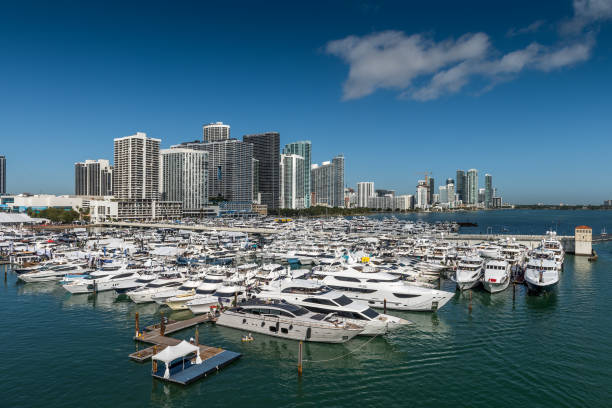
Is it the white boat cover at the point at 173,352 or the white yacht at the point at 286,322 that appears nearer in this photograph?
the white boat cover at the point at 173,352

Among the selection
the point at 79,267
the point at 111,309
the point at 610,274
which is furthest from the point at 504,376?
the point at 79,267

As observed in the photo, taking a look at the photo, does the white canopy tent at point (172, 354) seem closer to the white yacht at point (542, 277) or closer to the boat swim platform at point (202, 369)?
the boat swim platform at point (202, 369)

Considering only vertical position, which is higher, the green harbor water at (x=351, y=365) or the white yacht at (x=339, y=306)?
the white yacht at (x=339, y=306)

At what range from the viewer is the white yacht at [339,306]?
30.7 m

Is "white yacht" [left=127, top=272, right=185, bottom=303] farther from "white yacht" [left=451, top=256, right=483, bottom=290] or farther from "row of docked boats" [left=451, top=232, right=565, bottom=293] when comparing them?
"row of docked boats" [left=451, top=232, right=565, bottom=293]

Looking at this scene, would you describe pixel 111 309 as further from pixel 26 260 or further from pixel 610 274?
pixel 610 274

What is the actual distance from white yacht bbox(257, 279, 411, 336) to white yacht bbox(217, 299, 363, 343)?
892 millimetres

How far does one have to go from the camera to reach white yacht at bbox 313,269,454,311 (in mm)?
38000

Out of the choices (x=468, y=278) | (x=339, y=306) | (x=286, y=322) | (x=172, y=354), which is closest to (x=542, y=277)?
(x=468, y=278)

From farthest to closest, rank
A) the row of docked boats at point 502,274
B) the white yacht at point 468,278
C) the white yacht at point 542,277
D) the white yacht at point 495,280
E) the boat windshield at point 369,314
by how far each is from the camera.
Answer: the white yacht at point 468,278, the white yacht at point 495,280, the row of docked boats at point 502,274, the white yacht at point 542,277, the boat windshield at point 369,314

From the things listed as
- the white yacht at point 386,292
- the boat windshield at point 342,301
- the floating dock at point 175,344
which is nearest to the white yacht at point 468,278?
the white yacht at point 386,292

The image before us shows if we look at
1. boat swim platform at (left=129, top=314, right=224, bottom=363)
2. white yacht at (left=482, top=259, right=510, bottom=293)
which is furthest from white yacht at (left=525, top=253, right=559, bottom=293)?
boat swim platform at (left=129, top=314, right=224, bottom=363)

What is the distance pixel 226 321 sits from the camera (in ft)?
110

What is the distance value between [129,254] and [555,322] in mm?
66746
